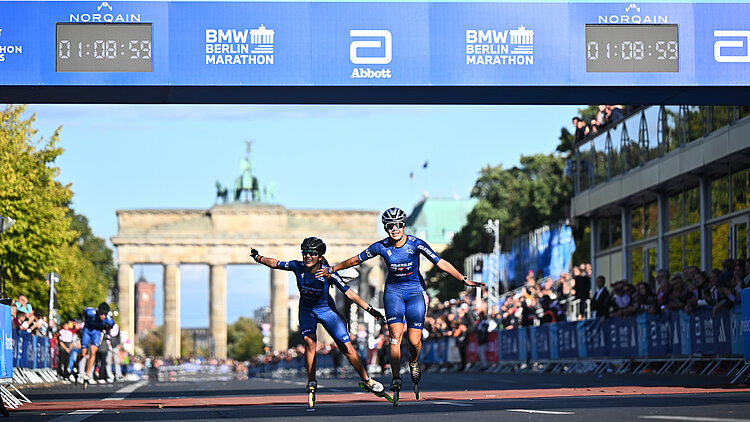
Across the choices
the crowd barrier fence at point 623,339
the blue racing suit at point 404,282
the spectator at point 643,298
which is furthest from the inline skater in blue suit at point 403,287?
the spectator at point 643,298

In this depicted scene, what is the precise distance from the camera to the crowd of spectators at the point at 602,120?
38.8 m

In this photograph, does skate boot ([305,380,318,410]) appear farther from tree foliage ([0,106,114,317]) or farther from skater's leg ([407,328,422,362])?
tree foliage ([0,106,114,317])

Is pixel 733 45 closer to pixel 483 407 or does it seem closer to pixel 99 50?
pixel 483 407

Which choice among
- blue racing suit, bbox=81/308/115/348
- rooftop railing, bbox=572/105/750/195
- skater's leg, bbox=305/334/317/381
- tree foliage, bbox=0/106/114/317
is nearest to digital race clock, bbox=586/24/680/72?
skater's leg, bbox=305/334/317/381

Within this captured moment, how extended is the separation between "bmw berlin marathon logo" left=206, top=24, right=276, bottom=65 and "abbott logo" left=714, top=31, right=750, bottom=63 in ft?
20.6

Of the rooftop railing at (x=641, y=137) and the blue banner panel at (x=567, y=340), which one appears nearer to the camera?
the blue banner panel at (x=567, y=340)

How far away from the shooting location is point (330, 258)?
12544cm

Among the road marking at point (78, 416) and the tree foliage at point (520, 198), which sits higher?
the tree foliage at point (520, 198)

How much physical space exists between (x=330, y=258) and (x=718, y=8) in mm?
105945

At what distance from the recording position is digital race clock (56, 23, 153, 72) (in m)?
19.7

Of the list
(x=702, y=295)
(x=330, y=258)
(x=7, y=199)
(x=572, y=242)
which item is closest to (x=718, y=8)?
(x=702, y=295)

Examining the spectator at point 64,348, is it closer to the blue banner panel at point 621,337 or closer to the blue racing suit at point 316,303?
the blue banner panel at point 621,337

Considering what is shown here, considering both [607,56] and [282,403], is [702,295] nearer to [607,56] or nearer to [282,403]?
[607,56]

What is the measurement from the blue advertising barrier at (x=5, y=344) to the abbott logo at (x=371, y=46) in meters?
5.95
